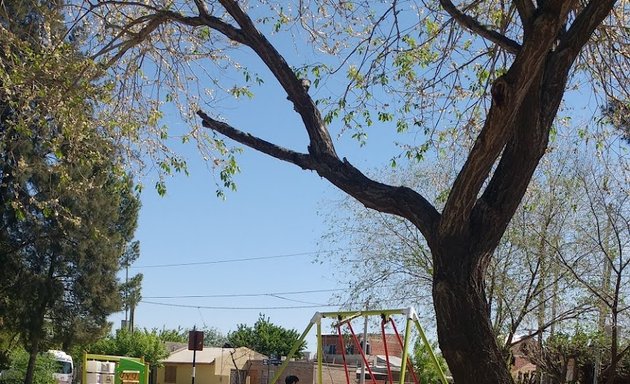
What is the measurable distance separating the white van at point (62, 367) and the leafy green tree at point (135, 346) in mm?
10999

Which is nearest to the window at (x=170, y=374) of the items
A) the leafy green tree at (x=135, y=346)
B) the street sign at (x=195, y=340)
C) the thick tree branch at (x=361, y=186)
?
the leafy green tree at (x=135, y=346)

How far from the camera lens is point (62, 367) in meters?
39.3

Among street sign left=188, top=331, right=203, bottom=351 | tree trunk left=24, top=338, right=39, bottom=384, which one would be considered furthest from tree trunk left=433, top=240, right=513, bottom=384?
tree trunk left=24, top=338, right=39, bottom=384

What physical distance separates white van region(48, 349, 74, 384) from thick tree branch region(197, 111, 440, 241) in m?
32.3

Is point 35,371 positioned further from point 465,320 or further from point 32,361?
point 465,320

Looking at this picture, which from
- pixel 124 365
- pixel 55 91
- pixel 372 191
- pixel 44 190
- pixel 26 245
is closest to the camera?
pixel 372 191

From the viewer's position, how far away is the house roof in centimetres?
5128

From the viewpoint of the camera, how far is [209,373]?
5459cm

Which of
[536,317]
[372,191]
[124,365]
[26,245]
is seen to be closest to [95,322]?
[26,245]

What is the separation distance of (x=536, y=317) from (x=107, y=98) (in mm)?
12425

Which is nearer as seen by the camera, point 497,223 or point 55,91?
point 497,223

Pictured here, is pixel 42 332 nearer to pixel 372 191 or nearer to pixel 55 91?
pixel 55 91

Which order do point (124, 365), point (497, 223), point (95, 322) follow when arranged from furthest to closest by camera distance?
point (95, 322)
point (124, 365)
point (497, 223)

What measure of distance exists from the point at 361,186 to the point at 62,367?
3527cm
